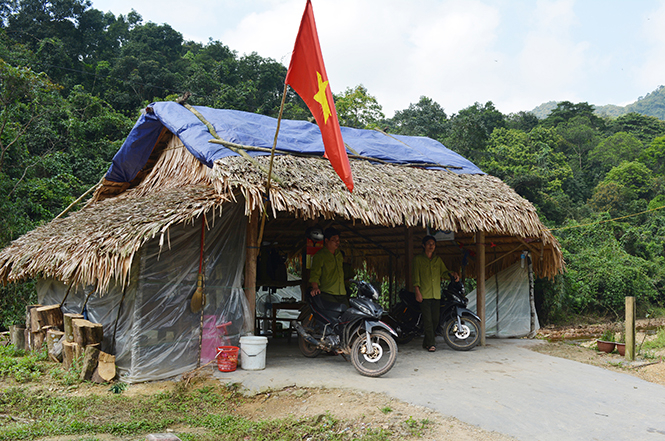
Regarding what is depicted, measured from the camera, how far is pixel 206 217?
510 cm

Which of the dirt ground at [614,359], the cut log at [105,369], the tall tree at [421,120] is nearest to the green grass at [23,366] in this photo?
the cut log at [105,369]

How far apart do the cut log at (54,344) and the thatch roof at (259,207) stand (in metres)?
0.72

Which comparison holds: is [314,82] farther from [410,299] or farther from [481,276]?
[481,276]

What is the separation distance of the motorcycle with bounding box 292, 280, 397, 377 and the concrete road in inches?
6.9

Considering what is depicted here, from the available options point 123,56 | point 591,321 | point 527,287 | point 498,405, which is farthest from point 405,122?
point 498,405

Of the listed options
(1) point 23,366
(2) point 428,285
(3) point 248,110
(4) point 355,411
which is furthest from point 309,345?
(3) point 248,110

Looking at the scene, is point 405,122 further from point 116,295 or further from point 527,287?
point 116,295

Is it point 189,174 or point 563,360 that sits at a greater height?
point 189,174

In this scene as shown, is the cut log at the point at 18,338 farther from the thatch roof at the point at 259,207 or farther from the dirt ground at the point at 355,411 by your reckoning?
the dirt ground at the point at 355,411

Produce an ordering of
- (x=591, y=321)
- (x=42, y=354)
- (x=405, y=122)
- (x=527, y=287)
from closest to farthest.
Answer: (x=42, y=354) → (x=527, y=287) → (x=591, y=321) → (x=405, y=122)

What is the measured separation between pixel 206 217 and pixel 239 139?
1.30 m

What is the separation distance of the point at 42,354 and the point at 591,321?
13.0m

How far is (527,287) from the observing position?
28.1ft

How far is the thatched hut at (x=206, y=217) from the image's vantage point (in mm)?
4738
